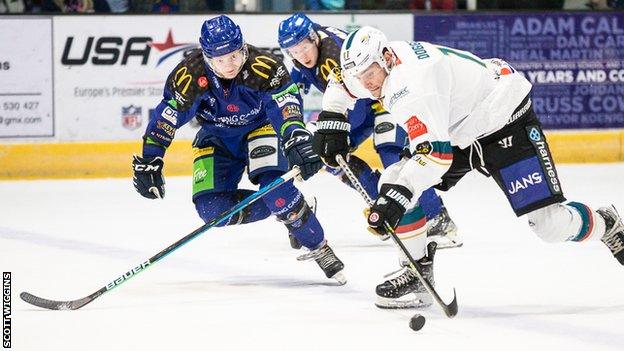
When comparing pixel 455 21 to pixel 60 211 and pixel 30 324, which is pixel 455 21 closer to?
pixel 60 211

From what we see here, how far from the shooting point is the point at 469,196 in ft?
25.5

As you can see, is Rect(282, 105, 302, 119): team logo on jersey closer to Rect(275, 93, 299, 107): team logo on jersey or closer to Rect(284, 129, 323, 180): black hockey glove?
Rect(275, 93, 299, 107): team logo on jersey

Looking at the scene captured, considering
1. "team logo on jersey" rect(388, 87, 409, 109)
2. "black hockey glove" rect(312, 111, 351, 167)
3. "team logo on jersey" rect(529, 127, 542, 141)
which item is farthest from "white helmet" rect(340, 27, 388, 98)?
"team logo on jersey" rect(529, 127, 542, 141)

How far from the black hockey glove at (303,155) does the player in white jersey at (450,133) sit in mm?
50

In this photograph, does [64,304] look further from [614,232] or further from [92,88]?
[92,88]

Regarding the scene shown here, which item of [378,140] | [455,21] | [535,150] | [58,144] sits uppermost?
[535,150]

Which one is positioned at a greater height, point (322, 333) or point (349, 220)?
point (322, 333)

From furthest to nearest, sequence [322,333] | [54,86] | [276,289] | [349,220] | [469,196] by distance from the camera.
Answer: [54,86] → [469,196] → [349,220] → [276,289] → [322,333]

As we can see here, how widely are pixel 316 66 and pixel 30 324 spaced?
2.24m

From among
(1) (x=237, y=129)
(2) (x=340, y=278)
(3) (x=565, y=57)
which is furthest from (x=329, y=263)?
(3) (x=565, y=57)

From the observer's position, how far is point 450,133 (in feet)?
15.1

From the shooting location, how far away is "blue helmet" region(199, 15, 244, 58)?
500 centimetres

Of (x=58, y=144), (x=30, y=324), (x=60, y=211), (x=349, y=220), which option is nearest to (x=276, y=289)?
(x=30, y=324)

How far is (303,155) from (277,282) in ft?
1.98
